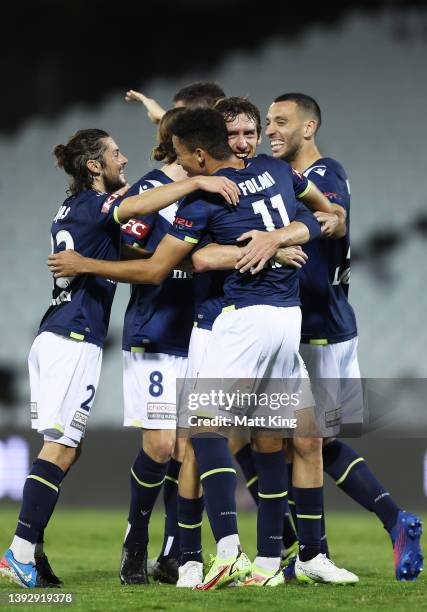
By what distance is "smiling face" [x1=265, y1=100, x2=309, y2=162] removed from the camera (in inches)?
202

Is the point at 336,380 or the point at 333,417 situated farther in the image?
the point at 336,380

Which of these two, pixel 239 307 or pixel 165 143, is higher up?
pixel 165 143

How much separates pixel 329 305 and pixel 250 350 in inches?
40.7

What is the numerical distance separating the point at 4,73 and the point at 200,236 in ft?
27.6

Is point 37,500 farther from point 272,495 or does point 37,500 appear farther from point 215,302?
point 215,302

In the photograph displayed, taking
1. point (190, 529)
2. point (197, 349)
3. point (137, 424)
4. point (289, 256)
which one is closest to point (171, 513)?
point (137, 424)

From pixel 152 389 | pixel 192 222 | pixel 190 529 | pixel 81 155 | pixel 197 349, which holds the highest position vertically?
pixel 81 155

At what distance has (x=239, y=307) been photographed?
13.3 feet

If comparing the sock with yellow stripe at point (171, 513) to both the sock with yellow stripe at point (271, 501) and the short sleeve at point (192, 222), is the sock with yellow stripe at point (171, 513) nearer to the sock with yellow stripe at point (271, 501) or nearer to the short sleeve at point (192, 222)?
the sock with yellow stripe at point (271, 501)

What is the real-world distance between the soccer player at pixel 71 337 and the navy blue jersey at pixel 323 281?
91cm

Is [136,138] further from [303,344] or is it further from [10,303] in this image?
[303,344]

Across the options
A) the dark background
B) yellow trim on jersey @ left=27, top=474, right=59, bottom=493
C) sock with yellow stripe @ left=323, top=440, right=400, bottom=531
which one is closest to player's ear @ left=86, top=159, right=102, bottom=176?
yellow trim on jersey @ left=27, top=474, right=59, bottom=493

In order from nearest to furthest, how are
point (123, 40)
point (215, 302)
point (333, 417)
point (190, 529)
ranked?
point (190, 529), point (215, 302), point (333, 417), point (123, 40)

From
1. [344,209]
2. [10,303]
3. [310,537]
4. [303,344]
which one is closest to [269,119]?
[344,209]
